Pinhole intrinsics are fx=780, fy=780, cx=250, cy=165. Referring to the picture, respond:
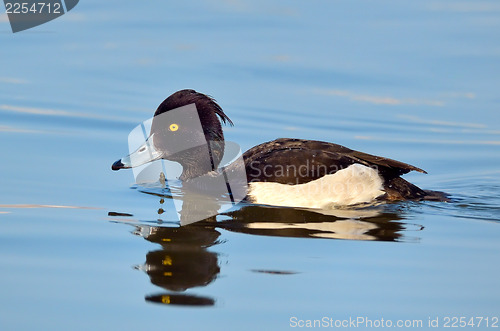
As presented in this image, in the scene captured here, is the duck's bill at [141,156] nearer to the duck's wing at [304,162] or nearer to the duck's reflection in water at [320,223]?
the duck's wing at [304,162]

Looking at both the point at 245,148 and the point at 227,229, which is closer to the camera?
the point at 227,229

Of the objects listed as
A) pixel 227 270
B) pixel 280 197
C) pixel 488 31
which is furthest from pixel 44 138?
pixel 488 31

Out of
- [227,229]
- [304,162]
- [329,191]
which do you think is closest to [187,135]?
[304,162]

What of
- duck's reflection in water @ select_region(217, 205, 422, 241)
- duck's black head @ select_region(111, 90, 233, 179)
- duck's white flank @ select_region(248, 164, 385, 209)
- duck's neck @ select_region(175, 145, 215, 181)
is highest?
duck's black head @ select_region(111, 90, 233, 179)

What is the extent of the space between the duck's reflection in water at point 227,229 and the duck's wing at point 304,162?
373mm

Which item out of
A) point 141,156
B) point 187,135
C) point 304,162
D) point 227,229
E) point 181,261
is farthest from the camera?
point 187,135

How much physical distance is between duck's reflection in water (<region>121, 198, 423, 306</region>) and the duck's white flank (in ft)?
0.47

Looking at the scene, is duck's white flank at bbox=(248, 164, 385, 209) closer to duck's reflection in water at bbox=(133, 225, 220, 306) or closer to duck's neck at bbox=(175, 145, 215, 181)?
duck's neck at bbox=(175, 145, 215, 181)

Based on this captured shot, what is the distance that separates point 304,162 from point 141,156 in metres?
1.91

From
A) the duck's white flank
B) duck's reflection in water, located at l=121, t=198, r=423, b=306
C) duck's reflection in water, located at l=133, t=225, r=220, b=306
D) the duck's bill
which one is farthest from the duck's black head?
duck's reflection in water, located at l=133, t=225, r=220, b=306

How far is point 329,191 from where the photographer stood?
27.2ft

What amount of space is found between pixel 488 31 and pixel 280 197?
7.33 metres

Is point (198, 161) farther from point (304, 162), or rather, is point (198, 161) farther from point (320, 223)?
point (320, 223)

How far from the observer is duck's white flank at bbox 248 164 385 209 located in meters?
8.13
